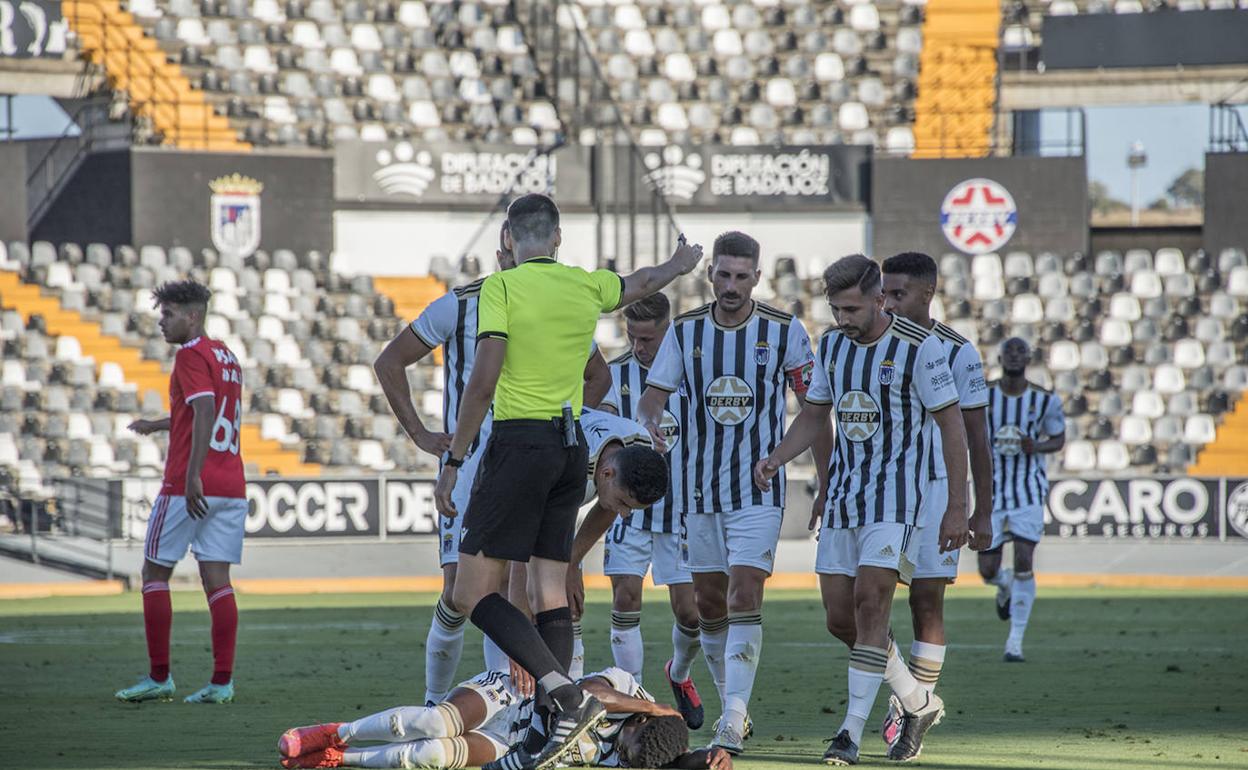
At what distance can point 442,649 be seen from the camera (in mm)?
7668

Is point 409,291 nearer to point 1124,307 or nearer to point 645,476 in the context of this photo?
point 1124,307

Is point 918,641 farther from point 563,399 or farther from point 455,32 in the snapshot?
point 455,32

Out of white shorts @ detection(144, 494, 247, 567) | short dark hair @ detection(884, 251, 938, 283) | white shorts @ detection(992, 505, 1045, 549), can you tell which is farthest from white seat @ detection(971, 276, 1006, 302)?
short dark hair @ detection(884, 251, 938, 283)

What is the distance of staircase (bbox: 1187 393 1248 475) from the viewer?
2297 centimetres

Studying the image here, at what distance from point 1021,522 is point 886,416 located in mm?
5918

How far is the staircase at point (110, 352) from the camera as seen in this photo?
22.4m

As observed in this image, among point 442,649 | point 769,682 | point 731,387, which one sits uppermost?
point 731,387

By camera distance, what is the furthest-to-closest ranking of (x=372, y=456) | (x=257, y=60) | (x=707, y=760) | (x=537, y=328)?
(x=257, y=60)
(x=372, y=456)
(x=537, y=328)
(x=707, y=760)

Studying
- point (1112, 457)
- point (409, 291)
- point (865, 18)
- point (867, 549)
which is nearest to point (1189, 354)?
point (1112, 457)

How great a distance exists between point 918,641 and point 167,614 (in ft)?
13.5

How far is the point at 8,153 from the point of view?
26.4 meters

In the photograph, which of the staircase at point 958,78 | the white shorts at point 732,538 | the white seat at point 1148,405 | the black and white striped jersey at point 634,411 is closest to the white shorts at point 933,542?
the white shorts at point 732,538

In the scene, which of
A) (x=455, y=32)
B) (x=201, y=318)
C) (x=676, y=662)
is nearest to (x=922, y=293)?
(x=676, y=662)

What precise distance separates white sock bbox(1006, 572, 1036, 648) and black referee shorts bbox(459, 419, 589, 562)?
234 inches
